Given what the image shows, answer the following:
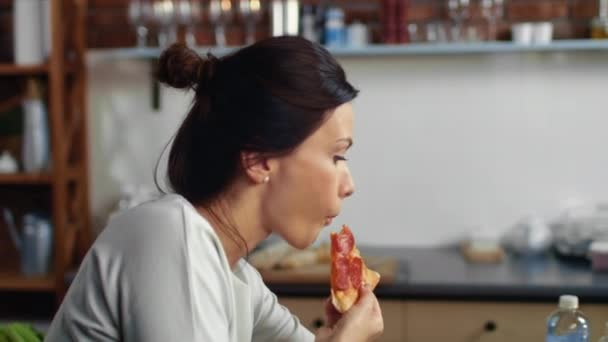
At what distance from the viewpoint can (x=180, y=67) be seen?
4.58 feet

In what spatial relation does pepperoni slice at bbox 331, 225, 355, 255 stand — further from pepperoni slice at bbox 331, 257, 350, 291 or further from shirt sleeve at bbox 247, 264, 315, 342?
shirt sleeve at bbox 247, 264, 315, 342

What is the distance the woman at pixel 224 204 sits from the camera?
118 centimetres

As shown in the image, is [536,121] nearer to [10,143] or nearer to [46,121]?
[46,121]

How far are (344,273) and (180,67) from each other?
0.42 meters

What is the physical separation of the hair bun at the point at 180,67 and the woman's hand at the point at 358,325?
44 centimetres

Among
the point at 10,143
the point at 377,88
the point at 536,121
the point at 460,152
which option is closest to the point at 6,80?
the point at 10,143

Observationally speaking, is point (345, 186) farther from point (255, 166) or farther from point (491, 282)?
point (491, 282)

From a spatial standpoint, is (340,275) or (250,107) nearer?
(250,107)

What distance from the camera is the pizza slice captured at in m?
1.43

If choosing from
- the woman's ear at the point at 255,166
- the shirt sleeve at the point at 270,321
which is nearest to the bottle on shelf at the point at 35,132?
the shirt sleeve at the point at 270,321

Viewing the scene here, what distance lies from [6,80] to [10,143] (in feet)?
0.81

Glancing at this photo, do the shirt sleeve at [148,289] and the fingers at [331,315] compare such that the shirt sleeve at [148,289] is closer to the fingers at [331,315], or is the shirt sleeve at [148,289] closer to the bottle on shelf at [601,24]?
the fingers at [331,315]

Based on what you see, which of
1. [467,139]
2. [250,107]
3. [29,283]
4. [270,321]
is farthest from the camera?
[467,139]

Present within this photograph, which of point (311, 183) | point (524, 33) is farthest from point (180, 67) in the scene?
point (524, 33)
